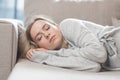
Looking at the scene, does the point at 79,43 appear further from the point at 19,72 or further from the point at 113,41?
the point at 19,72

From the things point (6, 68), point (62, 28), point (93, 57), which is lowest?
point (6, 68)

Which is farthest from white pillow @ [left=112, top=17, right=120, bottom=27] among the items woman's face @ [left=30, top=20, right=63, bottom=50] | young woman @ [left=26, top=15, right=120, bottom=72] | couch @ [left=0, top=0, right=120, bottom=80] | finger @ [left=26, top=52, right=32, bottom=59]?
finger @ [left=26, top=52, right=32, bottom=59]

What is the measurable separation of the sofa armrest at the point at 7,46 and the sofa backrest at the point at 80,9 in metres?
0.41

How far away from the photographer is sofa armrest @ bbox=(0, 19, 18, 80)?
1.29 meters

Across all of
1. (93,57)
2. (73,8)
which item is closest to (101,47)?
(93,57)

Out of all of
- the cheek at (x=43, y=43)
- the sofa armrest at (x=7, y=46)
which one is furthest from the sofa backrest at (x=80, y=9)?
the sofa armrest at (x=7, y=46)

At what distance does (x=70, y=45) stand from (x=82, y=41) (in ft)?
0.42

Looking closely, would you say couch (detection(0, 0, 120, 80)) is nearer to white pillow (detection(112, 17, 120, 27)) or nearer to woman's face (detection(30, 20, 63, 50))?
white pillow (detection(112, 17, 120, 27))

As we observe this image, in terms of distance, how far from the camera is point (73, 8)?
1688mm

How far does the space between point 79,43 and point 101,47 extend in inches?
5.5

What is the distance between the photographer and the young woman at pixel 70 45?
1245 mm

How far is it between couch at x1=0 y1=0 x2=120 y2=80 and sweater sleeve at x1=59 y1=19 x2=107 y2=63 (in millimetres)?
101

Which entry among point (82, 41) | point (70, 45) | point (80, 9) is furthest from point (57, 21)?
point (82, 41)

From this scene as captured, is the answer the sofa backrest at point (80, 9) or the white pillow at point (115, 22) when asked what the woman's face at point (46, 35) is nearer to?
the sofa backrest at point (80, 9)
